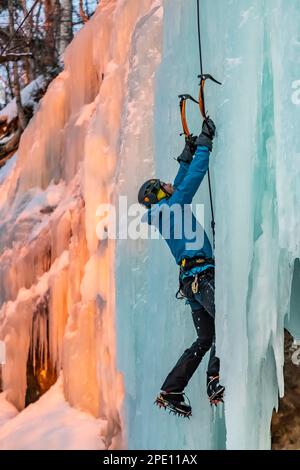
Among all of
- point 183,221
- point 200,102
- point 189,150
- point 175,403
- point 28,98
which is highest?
point 28,98

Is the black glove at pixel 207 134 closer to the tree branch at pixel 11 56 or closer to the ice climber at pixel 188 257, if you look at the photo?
the ice climber at pixel 188 257

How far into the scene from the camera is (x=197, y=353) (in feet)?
12.8

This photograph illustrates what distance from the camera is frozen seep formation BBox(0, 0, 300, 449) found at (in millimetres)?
3691

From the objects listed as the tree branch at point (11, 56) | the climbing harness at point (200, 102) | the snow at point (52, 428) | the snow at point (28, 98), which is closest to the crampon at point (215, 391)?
the climbing harness at point (200, 102)

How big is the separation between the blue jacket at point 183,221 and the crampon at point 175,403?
0.69 meters

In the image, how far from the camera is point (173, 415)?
411 cm

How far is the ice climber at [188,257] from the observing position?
3814mm

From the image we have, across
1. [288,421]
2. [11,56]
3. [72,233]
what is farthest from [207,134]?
[11,56]

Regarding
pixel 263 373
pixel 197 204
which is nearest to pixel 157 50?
pixel 197 204

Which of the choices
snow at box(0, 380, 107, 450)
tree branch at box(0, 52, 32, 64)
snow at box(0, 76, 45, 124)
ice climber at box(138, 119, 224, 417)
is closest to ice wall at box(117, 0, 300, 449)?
ice climber at box(138, 119, 224, 417)

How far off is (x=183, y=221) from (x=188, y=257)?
0.18 metres

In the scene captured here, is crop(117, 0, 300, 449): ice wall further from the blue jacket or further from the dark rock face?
the dark rock face

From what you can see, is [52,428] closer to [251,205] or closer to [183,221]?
[183,221]

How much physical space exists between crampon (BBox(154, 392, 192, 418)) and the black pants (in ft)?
0.11
